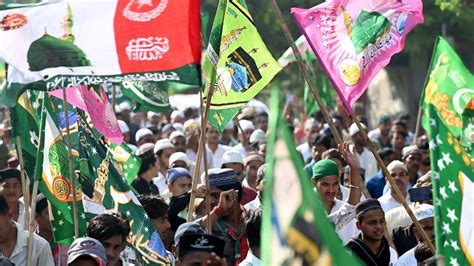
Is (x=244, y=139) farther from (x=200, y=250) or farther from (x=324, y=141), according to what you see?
(x=200, y=250)

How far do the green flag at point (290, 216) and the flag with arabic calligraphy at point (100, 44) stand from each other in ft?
8.26

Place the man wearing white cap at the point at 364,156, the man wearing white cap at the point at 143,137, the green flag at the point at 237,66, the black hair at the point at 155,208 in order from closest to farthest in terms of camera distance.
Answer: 1. the black hair at the point at 155,208
2. the green flag at the point at 237,66
3. the man wearing white cap at the point at 364,156
4. the man wearing white cap at the point at 143,137

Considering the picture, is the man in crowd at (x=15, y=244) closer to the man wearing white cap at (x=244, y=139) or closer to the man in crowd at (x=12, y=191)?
the man in crowd at (x=12, y=191)

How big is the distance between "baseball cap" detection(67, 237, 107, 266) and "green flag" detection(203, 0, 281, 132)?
2.90m

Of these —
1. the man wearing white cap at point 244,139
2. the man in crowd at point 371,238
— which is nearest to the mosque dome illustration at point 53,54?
the man in crowd at point 371,238

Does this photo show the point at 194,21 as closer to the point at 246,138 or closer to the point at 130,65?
the point at 130,65

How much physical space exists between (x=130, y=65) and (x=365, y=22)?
2946mm

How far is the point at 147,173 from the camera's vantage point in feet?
48.3

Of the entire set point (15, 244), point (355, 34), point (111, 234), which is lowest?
point (15, 244)

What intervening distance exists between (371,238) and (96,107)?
236 cm

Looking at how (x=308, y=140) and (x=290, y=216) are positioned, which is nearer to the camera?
(x=290, y=216)

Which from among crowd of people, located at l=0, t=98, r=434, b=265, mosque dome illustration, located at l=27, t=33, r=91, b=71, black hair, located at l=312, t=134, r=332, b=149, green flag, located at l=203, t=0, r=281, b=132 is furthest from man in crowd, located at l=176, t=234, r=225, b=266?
black hair, located at l=312, t=134, r=332, b=149

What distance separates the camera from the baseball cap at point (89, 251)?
8008 millimetres

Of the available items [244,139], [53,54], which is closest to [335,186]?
[53,54]
